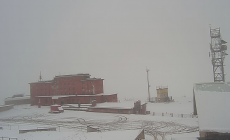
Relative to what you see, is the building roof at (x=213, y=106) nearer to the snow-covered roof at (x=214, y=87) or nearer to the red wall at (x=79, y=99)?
the snow-covered roof at (x=214, y=87)

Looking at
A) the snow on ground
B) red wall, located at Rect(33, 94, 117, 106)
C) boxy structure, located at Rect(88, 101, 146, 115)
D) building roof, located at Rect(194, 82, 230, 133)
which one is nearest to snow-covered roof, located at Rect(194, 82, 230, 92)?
building roof, located at Rect(194, 82, 230, 133)

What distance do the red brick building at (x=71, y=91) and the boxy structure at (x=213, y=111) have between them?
28161 mm

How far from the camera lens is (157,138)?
19375 mm

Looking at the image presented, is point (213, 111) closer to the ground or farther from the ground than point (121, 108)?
farther from the ground

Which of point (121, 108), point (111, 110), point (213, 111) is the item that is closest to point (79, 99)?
point (111, 110)

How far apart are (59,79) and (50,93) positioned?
434 cm

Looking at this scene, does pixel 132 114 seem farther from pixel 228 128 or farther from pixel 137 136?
pixel 228 128

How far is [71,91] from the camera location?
4750 cm

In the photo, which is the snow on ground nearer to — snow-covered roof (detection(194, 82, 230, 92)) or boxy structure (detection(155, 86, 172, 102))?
snow-covered roof (detection(194, 82, 230, 92))

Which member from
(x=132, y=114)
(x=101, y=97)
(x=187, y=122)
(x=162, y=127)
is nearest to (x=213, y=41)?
(x=187, y=122)

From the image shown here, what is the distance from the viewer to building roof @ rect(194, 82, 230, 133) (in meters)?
14.6

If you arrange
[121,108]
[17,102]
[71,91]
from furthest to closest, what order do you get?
[17,102]
[71,91]
[121,108]

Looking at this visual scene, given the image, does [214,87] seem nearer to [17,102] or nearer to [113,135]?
[113,135]

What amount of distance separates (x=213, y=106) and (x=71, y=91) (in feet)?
119
